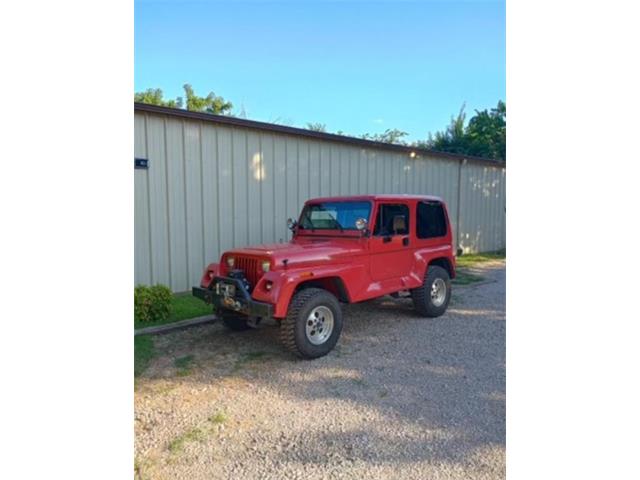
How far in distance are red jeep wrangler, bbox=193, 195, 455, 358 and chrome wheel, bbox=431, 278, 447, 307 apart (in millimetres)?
15

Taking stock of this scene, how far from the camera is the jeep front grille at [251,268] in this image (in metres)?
4.68

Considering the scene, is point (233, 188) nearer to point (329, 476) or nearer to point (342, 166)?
point (342, 166)

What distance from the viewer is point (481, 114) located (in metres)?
21.7

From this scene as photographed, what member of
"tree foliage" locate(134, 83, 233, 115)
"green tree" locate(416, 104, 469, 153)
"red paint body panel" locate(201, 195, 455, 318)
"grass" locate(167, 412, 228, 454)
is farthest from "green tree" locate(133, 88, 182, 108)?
"grass" locate(167, 412, 228, 454)

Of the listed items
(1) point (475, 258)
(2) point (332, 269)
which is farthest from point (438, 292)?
(1) point (475, 258)

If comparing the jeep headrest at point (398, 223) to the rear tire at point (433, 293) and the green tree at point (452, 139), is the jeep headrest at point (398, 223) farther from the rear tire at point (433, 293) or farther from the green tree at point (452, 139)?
the green tree at point (452, 139)

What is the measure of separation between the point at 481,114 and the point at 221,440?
876 inches

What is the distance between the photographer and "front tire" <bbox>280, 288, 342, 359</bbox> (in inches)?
172

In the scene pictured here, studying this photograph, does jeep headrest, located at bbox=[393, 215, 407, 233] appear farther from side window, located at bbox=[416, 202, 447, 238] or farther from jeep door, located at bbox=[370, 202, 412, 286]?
side window, located at bbox=[416, 202, 447, 238]

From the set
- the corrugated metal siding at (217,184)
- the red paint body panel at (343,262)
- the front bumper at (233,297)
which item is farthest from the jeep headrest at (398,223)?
the corrugated metal siding at (217,184)

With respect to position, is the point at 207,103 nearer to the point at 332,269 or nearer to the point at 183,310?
the point at 183,310

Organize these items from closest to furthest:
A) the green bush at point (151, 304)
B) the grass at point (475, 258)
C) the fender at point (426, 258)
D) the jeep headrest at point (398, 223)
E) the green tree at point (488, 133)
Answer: the jeep headrest at point (398, 223) < the green bush at point (151, 304) < the fender at point (426, 258) < the grass at point (475, 258) < the green tree at point (488, 133)

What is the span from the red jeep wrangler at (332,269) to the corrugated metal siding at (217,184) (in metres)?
2.50
